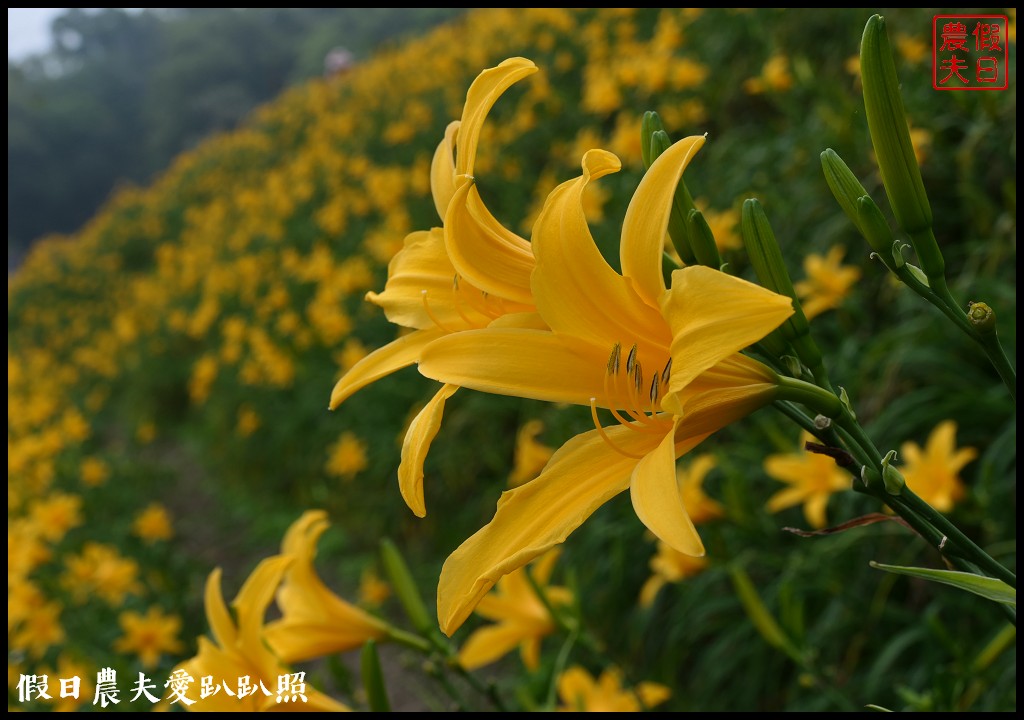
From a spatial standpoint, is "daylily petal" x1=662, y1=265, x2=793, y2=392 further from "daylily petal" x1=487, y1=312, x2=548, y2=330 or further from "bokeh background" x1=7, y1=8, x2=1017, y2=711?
"bokeh background" x1=7, y1=8, x2=1017, y2=711

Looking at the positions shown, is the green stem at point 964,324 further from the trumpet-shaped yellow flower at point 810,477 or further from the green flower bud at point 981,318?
the trumpet-shaped yellow flower at point 810,477

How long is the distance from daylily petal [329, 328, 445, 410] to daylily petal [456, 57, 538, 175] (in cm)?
17

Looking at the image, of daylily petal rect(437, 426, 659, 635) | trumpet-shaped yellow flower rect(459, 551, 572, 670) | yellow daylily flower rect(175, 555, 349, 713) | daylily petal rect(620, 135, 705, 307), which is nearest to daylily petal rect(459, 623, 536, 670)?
trumpet-shaped yellow flower rect(459, 551, 572, 670)

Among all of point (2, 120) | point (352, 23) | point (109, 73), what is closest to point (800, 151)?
point (2, 120)

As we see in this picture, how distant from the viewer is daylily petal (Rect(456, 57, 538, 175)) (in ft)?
2.02

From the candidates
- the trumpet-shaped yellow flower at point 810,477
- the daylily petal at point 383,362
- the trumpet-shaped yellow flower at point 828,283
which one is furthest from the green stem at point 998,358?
the trumpet-shaped yellow flower at point 828,283

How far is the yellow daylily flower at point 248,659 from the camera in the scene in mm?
906

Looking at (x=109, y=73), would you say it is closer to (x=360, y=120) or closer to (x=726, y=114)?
(x=360, y=120)

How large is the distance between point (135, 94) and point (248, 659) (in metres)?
29.6

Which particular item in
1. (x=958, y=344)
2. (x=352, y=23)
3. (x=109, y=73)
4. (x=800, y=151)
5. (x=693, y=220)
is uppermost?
(x=109, y=73)

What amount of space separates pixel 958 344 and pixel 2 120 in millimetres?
3155

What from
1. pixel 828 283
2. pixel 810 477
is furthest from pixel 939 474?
pixel 828 283

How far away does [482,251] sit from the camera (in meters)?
0.63

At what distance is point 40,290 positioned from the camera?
34.3 feet
